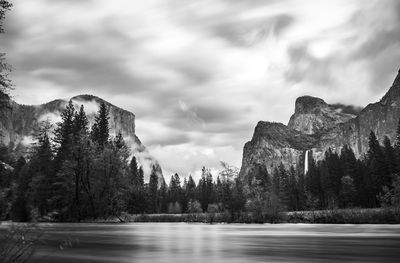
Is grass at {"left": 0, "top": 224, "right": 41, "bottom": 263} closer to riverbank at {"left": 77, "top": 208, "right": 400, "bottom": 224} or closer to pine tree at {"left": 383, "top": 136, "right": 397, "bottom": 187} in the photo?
riverbank at {"left": 77, "top": 208, "right": 400, "bottom": 224}

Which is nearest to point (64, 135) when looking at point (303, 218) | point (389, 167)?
point (303, 218)

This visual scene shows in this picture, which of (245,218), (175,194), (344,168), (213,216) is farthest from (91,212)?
(175,194)

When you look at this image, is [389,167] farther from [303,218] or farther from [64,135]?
[64,135]

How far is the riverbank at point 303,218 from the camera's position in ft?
138

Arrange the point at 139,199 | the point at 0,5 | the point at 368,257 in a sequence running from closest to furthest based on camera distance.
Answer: the point at 368,257, the point at 0,5, the point at 139,199

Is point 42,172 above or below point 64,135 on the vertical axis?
below

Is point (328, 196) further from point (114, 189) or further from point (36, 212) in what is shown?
point (36, 212)

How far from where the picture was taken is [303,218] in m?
51.7

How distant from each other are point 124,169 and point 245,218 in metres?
22.5

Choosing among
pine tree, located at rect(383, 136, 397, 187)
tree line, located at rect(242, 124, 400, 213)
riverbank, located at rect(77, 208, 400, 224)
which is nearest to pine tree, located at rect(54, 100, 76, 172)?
riverbank, located at rect(77, 208, 400, 224)

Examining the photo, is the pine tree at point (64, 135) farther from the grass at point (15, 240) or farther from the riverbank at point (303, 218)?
the grass at point (15, 240)

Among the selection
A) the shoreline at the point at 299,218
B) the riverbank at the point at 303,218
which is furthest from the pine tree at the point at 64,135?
the riverbank at the point at 303,218

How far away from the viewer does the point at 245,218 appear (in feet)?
189

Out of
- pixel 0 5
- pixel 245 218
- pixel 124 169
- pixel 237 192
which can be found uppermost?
pixel 0 5
